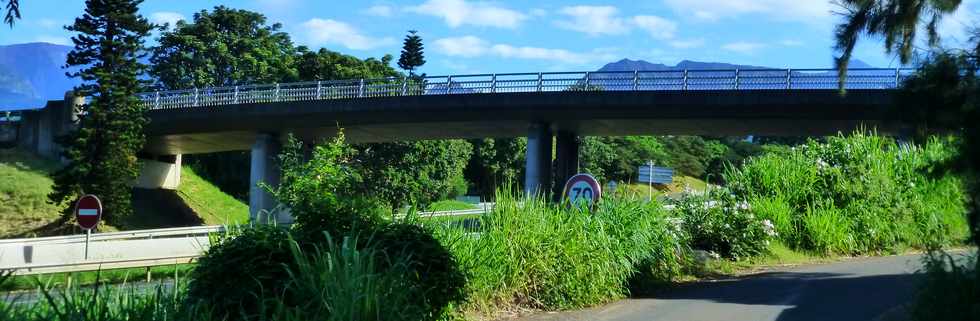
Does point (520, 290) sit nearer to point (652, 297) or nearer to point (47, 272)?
point (652, 297)

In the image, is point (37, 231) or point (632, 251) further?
point (37, 231)

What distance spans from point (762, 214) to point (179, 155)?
45685 mm

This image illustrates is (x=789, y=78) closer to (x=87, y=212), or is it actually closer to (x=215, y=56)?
(x=87, y=212)

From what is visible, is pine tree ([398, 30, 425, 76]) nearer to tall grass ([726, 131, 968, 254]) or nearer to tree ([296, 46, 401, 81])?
tree ([296, 46, 401, 81])

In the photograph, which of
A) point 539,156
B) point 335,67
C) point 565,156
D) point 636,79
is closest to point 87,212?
point 636,79

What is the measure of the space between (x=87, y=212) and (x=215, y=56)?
138 feet

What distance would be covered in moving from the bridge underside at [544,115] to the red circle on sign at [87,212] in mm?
19456

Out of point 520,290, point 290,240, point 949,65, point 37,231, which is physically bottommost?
point 37,231

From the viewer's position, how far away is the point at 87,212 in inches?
913

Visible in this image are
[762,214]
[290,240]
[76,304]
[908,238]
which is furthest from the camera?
[908,238]

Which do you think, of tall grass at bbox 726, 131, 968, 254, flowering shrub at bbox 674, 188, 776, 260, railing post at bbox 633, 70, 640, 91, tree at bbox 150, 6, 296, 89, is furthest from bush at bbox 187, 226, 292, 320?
tree at bbox 150, 6, 296, 89

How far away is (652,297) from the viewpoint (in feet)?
44.1

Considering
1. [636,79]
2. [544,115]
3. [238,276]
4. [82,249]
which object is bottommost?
[82,249]

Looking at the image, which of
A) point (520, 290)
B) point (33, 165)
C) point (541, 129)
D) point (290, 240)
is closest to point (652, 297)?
point (520, 290)
